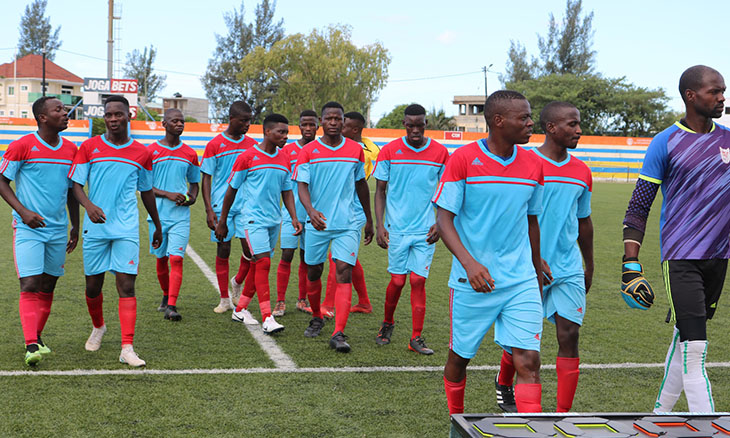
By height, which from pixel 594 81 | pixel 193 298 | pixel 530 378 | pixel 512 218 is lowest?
pixel 193 298

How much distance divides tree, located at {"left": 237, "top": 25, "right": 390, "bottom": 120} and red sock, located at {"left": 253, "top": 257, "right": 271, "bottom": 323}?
167ft

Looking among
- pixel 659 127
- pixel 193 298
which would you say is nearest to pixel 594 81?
pixel 659 127

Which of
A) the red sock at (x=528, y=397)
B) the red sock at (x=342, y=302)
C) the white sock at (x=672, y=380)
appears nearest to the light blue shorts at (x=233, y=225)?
the red sock at (x=342, y=302)

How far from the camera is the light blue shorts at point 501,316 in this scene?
3758 mm

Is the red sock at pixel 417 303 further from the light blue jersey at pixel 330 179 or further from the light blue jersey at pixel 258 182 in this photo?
the light blue jersey at pixel 258 182

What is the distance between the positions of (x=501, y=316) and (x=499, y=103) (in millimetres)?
1111

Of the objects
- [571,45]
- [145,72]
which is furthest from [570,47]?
[145,72]

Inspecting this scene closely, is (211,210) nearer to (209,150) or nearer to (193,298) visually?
(209,150)

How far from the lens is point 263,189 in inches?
276

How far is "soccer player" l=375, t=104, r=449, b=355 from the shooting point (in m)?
6.34

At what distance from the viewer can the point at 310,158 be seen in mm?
6590

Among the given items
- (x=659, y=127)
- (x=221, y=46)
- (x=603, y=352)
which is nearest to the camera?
(x=603, y=352)

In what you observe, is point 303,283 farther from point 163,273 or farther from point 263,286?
point 163,273

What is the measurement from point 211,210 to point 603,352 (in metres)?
4.17
